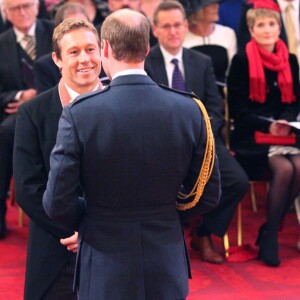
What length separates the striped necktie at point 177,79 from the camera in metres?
5.36

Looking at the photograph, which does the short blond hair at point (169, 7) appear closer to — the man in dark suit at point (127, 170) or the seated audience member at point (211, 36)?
the seated audience member at point (211, 36)

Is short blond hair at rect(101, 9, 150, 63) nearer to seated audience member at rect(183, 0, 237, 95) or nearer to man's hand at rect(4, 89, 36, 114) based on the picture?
man's hand at rect(4, 89, 36, 114)

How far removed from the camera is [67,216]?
2.52 metres

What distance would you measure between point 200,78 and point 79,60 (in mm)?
2507

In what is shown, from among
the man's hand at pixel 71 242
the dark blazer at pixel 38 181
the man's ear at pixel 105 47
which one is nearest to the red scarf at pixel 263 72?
the dark blazer at pixel 38 181

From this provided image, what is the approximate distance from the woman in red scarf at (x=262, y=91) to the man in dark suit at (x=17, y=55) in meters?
1.48

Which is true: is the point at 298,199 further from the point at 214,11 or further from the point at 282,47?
the point at 214,11

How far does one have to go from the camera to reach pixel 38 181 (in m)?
2.89

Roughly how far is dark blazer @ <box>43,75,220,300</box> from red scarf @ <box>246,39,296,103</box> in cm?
298

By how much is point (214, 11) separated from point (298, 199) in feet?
5.63

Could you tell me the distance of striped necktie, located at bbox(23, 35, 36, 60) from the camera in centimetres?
579

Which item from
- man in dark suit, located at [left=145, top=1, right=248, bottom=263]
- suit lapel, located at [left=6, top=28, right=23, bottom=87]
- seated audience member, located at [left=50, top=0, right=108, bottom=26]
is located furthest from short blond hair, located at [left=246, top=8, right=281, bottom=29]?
suit lapel, located at [left=6, top=28, right=23, bottom=87]

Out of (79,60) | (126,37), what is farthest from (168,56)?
(126,37)

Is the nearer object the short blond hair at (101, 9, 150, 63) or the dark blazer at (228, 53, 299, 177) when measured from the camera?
the short blond hair at (101, 9, 150, 63)
